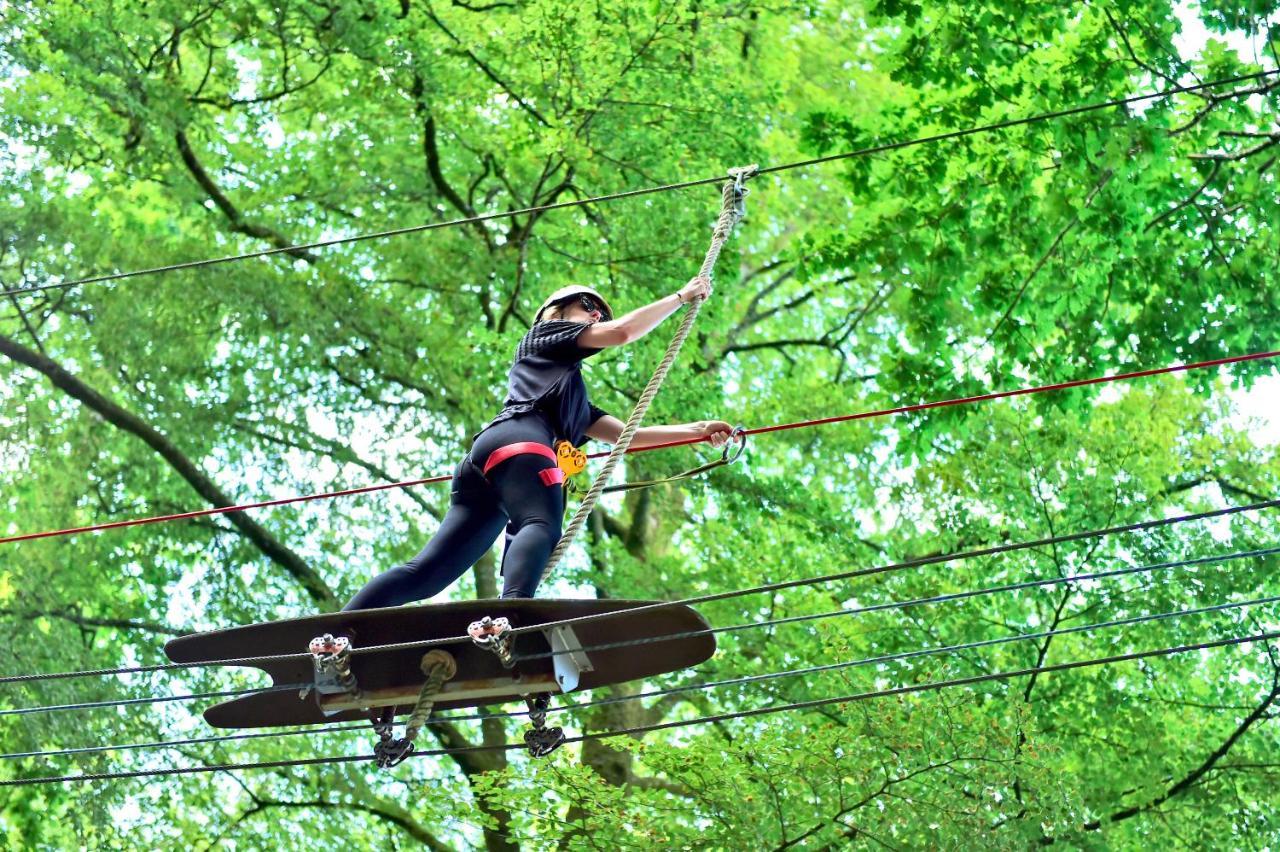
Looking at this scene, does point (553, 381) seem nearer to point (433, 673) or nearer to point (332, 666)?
point (433, 673)

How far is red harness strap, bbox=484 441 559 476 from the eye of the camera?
19.1 ft

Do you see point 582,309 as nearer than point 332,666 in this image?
No

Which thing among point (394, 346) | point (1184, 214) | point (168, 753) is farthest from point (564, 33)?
point (168, 753)

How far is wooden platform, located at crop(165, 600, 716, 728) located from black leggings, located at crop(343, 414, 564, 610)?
18 centimetres

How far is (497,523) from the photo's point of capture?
6090mm

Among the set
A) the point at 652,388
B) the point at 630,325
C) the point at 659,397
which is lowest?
the point at 652,388

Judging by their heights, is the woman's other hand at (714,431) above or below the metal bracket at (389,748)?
above

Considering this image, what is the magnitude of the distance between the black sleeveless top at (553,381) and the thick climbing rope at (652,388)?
0.22 metres

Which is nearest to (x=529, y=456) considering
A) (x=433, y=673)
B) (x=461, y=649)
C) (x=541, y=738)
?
(x=461, y=649)

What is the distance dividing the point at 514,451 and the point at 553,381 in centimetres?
38

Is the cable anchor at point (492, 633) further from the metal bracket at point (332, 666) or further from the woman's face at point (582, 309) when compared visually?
the woman's face at point (582, 309)

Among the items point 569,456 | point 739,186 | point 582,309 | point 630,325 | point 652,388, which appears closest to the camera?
point 630,325

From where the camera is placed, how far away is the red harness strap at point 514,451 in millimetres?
5824

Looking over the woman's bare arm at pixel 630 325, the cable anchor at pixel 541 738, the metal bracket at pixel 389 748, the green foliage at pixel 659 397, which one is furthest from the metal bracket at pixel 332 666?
the green foliage at pixel 659 397
